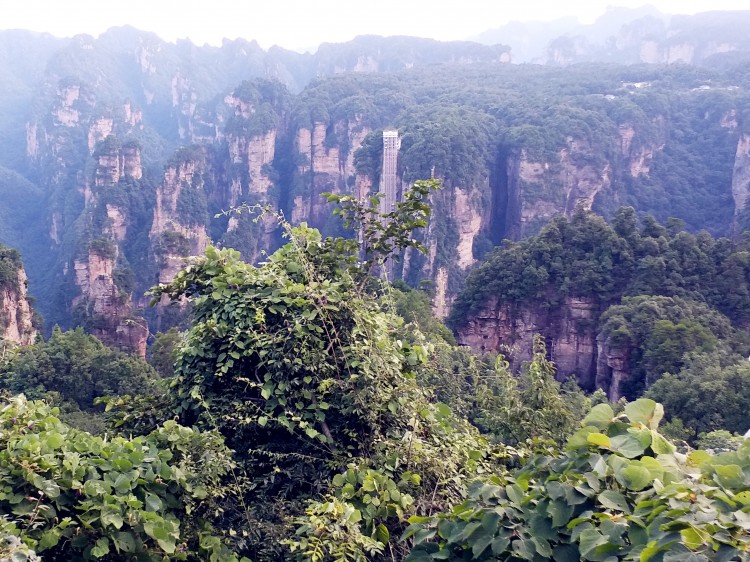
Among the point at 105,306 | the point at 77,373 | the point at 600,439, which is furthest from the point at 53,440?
the point at 105,306

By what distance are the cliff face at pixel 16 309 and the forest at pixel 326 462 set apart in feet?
72.2

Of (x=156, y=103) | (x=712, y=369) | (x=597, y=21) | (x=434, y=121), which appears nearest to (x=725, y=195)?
(x=434, y=121)

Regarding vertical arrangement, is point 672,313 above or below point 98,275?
above

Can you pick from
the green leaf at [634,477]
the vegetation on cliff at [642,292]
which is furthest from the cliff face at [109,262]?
the vegetation on cliff at [642,292]

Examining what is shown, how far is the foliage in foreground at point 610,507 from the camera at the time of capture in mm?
2268

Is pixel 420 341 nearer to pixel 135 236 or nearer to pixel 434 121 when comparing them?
pixel 434 121

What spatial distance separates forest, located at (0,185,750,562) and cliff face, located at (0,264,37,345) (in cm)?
2199

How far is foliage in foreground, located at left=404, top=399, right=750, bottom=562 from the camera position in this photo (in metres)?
2.27

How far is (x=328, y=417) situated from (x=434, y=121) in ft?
173

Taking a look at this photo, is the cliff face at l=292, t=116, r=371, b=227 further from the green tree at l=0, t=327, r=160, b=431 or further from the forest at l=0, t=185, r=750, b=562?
the forest at l=0, t=185, r=750, b=562

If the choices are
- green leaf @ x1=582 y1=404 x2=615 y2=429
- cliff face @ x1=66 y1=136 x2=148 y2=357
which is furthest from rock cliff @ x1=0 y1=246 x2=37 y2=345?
green leaf @ x1=582 y1=404 x2=615 y2=429

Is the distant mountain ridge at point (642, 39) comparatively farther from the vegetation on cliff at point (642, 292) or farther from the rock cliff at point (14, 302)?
the rock cliff at point (14, 302)

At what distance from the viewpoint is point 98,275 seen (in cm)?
3741

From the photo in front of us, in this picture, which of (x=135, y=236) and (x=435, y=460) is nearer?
(x=435, y=460)
